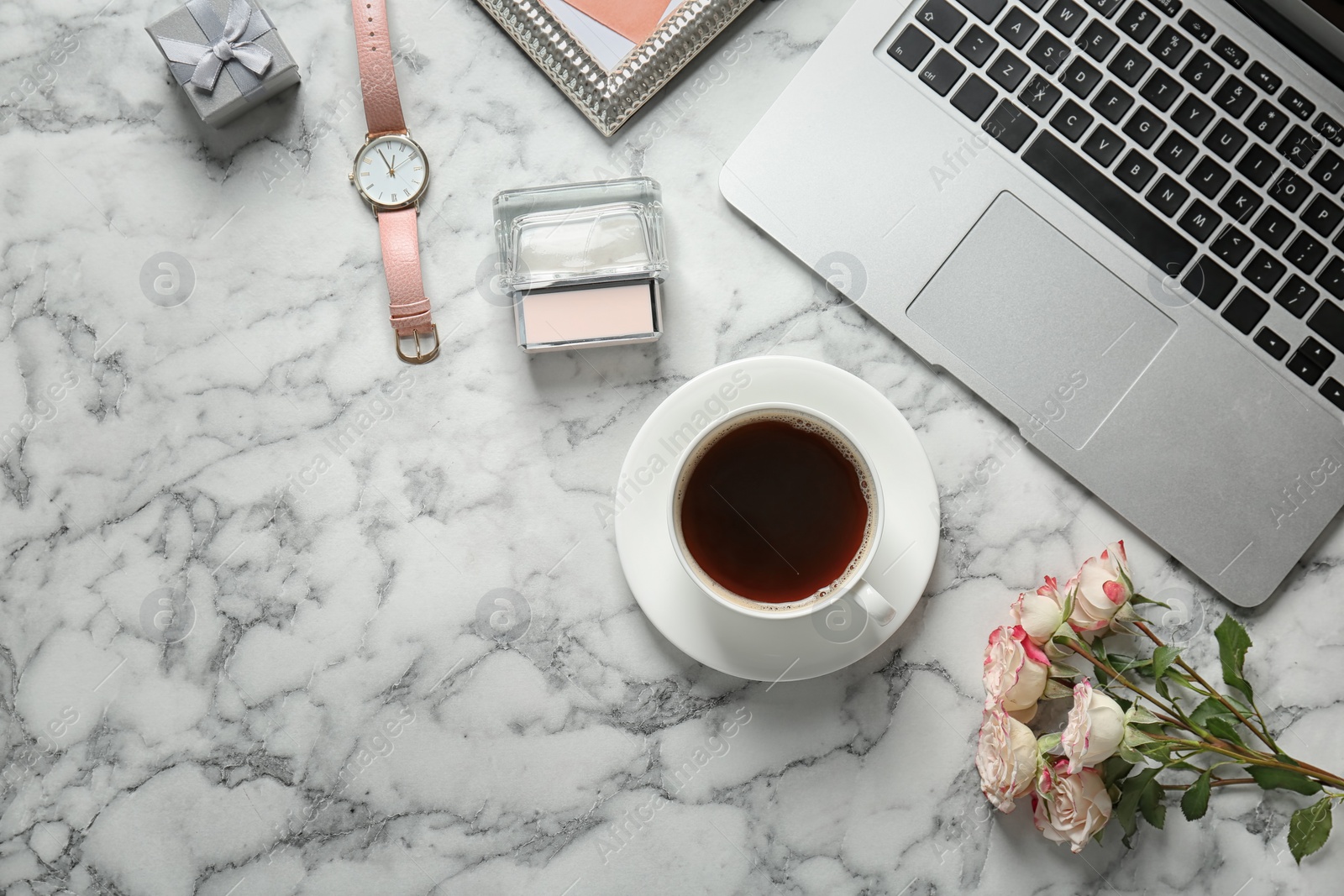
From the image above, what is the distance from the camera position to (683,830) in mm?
1008

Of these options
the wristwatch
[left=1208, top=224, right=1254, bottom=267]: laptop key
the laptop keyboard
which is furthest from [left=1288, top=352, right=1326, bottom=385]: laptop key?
the wristwatch

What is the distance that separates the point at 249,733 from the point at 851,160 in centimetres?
97

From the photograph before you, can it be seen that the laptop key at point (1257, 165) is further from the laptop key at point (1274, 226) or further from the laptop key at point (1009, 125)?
the laptop key at point (1009, 125)

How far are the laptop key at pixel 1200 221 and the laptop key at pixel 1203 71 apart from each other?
123 mm

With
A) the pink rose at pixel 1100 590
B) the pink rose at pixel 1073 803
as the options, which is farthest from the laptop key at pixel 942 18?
the pink rose at pixel 1073 803

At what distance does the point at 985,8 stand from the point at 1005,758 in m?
0.79

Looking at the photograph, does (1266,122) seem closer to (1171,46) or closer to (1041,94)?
(1171,46)

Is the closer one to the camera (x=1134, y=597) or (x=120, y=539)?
(x=1134, y=597)

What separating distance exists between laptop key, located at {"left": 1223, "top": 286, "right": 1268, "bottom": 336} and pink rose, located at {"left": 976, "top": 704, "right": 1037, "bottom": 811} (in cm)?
48

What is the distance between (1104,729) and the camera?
852mm

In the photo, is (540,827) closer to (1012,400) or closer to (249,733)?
(249,733)

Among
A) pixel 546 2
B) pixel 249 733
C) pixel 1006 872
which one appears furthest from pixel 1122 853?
pixel 546 2

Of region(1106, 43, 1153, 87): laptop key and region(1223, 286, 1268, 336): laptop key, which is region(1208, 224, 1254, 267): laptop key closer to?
region(1223, 286, 1268, 336): laptop key

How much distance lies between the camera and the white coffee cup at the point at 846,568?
85 centimetres
